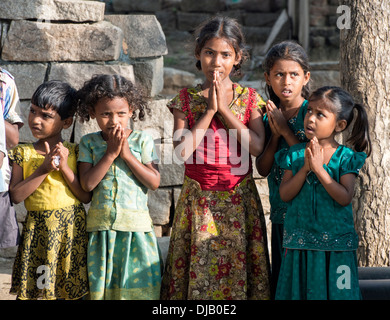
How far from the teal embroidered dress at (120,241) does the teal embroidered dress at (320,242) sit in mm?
677

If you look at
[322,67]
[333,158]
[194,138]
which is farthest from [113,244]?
[322,67]

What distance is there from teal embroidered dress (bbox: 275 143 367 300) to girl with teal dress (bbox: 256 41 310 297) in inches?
8.9

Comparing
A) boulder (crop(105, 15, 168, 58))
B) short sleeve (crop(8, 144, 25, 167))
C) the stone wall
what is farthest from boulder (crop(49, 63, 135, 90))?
short sleeve (crop(8, 144, 25, 167))

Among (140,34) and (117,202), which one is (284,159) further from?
(140,34)

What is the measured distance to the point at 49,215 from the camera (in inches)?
115

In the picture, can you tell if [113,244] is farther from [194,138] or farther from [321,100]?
[321,100]

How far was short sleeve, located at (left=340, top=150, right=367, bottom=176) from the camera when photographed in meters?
2.74

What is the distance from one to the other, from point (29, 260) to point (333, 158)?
1.61 meters

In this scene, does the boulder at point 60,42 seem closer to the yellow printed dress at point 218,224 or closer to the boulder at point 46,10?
the boulder at point 46,10

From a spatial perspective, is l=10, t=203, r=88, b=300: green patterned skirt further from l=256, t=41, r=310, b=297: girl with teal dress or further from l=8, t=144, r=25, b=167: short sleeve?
l=256, t=41, r=310, b=297: girl with teal dress

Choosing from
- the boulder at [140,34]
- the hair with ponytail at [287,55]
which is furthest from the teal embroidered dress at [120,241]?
the boulder at [140,34]

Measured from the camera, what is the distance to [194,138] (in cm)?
292

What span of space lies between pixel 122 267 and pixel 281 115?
1.12 m

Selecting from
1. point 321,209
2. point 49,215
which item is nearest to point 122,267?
point 49,215
